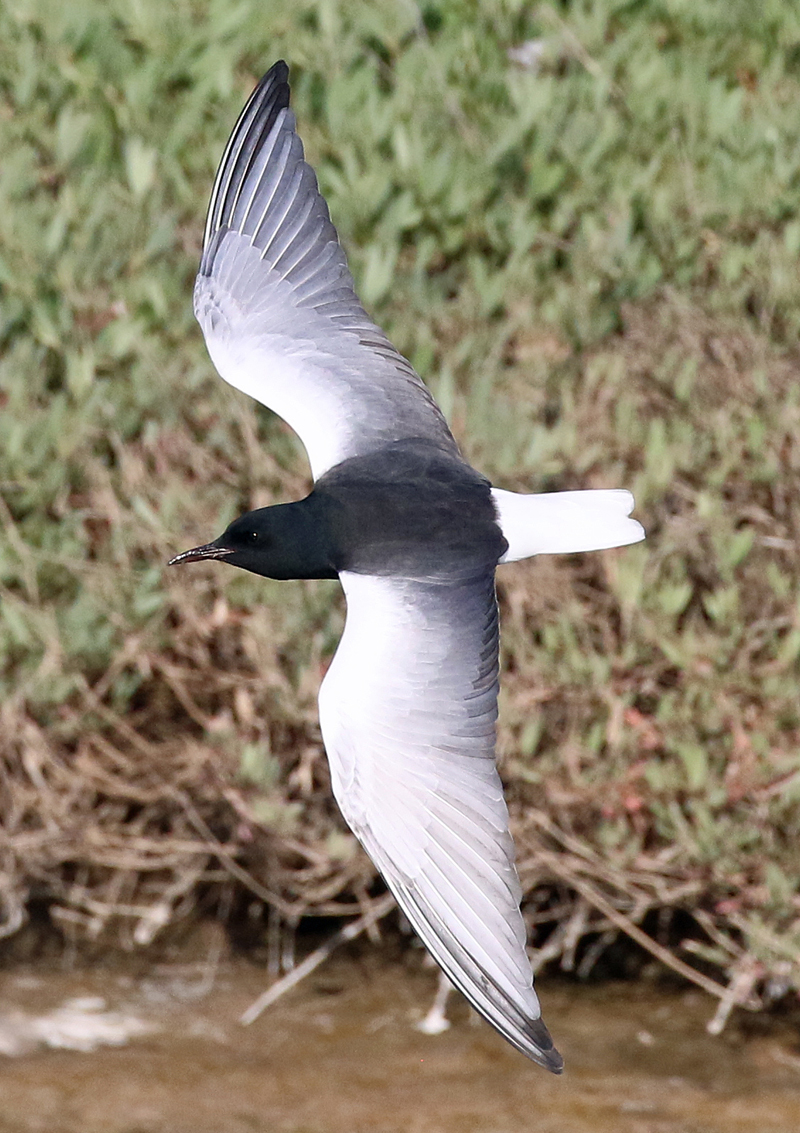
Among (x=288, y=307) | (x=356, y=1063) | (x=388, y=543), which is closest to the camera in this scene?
(x=388, y=543)

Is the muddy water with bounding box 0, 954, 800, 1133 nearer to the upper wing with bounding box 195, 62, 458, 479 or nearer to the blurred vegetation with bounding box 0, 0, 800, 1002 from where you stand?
the blurred vegetation with bounding box 0, 0, 800, 1002

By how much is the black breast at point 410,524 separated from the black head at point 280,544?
0.10 ft

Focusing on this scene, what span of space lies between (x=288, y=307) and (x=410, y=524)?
0.69 m

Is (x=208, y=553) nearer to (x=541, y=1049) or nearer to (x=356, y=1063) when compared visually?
(x=541, y=1049)

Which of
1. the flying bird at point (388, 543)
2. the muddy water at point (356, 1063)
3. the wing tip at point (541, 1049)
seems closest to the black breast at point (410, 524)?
the flying bird at point (388, 543)

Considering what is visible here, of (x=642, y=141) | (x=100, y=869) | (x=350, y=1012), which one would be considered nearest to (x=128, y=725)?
(x=100, y=869)

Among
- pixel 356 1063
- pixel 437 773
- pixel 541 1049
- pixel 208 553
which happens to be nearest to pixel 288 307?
pixel 208 553

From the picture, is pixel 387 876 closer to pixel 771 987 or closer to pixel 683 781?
pixel 683 781

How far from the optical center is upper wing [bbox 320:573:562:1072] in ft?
10.6

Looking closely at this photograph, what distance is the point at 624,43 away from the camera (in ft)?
19.0

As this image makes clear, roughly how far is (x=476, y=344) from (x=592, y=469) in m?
0.55

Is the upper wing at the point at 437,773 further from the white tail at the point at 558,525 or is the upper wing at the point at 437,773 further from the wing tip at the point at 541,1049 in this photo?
the white tail at the point at 558,525

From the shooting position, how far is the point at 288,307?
4.06m

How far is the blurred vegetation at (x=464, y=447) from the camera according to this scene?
450 centimetres
